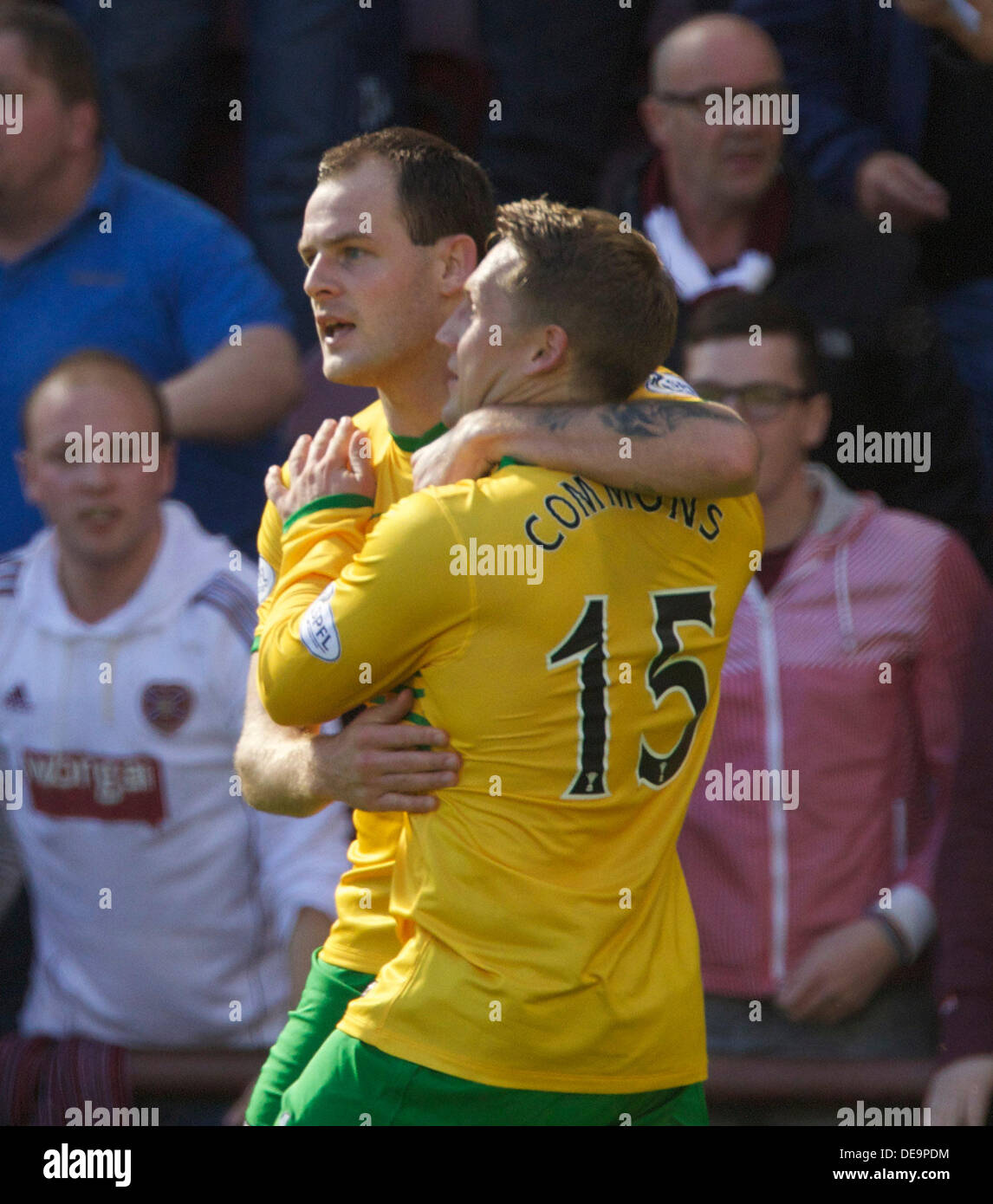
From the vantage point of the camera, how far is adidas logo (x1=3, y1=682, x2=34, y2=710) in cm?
441

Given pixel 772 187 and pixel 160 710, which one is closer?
pixel 160 710

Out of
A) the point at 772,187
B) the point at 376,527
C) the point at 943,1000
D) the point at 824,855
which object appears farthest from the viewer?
the point at 772,187

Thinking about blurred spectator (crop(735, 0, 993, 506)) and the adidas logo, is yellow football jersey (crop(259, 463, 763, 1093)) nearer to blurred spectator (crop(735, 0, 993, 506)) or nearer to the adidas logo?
the adidas logo

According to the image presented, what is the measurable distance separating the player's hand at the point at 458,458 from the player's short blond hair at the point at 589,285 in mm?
160

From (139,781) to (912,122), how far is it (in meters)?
2.75

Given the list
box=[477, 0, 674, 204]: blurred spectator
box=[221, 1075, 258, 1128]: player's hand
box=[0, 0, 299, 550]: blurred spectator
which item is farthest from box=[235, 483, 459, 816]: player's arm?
Answer: box=[477, 0, 674, 204]: blurred spectator

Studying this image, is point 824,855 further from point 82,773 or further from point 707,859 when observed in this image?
point 82,773

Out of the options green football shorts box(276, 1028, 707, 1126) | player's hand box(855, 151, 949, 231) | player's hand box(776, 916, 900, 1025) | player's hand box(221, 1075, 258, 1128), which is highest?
player's hand box(855, 151, 949, 231)

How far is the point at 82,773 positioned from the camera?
432 centimetres

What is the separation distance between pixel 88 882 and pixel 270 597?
82.1 inches

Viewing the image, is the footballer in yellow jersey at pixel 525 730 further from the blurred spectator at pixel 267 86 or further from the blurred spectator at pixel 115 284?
the blurred spectator at pixel 267 86

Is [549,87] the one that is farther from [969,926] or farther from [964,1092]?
[964,1092]

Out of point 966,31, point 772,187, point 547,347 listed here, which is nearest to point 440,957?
point 547,347

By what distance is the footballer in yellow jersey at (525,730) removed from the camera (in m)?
2.16
